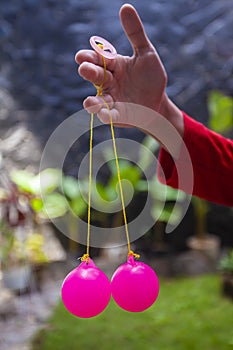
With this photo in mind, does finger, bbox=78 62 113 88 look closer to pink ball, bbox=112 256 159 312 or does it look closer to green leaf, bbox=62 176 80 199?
pink ball, bbox=112 256 159 312

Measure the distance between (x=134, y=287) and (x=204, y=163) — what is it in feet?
1.12

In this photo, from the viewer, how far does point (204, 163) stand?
2.66 ft

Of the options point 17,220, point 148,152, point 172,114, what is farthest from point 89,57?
point 148,152

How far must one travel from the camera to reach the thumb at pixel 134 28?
0.65 m

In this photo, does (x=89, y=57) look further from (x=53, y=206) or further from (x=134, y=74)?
(x=53, y=206)

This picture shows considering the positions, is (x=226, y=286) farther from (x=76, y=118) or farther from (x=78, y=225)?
(x=76, y=118)

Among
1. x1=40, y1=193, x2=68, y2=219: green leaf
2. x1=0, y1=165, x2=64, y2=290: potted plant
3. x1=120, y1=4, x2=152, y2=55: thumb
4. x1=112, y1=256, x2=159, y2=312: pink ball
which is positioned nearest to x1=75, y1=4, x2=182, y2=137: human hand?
x1=120, y1=4, x2=152, y2=55: thumb

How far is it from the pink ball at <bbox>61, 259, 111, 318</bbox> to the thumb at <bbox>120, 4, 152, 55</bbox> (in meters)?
0.35

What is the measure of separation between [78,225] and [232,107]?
96cm

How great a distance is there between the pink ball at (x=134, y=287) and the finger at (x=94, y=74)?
0.80ft

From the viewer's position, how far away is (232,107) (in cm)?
223

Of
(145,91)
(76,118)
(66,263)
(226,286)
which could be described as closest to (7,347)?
(66,263)

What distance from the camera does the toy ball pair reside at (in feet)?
1.71

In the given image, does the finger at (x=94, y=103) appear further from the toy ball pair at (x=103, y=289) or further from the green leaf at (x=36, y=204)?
the green leaf at (x=36, y=204)
